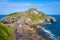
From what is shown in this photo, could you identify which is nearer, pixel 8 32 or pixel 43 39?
pixel 8 32

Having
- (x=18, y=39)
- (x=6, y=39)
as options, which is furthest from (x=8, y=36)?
(x=18, y=39)

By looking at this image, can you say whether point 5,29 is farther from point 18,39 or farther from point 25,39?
point 25,39

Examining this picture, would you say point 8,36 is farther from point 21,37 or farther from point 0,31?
point 21,37

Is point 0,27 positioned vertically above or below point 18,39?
above

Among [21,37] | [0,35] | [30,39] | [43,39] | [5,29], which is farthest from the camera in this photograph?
[43,39]

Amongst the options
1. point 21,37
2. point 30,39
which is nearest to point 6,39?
point 21,37

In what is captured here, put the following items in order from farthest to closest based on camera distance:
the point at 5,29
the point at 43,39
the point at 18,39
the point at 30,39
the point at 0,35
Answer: the point at 43,39, the point at 30,39, the point at 18,39, the point at 5,29, the point at 0,35

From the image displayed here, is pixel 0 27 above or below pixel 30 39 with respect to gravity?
above

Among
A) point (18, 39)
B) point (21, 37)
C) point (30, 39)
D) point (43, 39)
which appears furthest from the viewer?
point (43, 39)

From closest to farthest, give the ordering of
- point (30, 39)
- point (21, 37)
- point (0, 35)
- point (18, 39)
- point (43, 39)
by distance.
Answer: point (0, 35) < point (18, 39) < point (21, 37) < point (30, 39) < point (43, 39)
